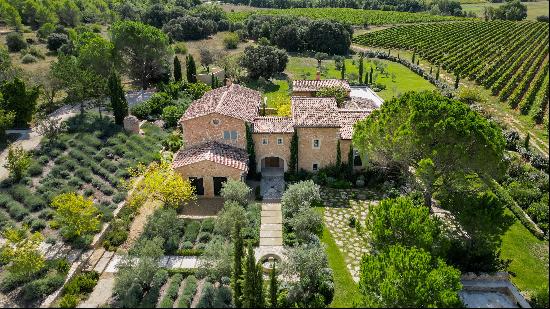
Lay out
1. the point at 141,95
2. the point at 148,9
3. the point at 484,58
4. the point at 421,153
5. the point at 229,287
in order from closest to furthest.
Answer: the point at 229,287 < the point at 421,153 < the point at 141,95 < the point at 484,58 < the point at 148,9

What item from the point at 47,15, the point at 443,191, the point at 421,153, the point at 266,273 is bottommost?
the point at 266,273

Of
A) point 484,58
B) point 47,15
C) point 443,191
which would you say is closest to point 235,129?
point 443,191

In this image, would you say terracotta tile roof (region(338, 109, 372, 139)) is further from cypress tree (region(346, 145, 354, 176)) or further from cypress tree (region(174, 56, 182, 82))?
cypress tree (region(174, 56, 182, 82))

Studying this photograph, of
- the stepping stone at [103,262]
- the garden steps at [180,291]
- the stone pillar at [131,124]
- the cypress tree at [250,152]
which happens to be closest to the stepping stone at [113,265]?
the stepping stone at [103,262]

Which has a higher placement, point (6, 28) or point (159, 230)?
point (6, 28)

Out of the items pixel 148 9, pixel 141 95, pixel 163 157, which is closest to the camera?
pixel 163 157

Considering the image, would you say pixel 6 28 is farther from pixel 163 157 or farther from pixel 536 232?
pixel 536 232

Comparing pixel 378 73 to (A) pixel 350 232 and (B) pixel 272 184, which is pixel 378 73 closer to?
(B) pixel 272 184

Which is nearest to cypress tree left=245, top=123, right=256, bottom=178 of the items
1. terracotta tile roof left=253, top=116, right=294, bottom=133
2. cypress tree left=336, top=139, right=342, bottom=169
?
terracotta tile roof left=253, top=116, right=294, bottom=133
